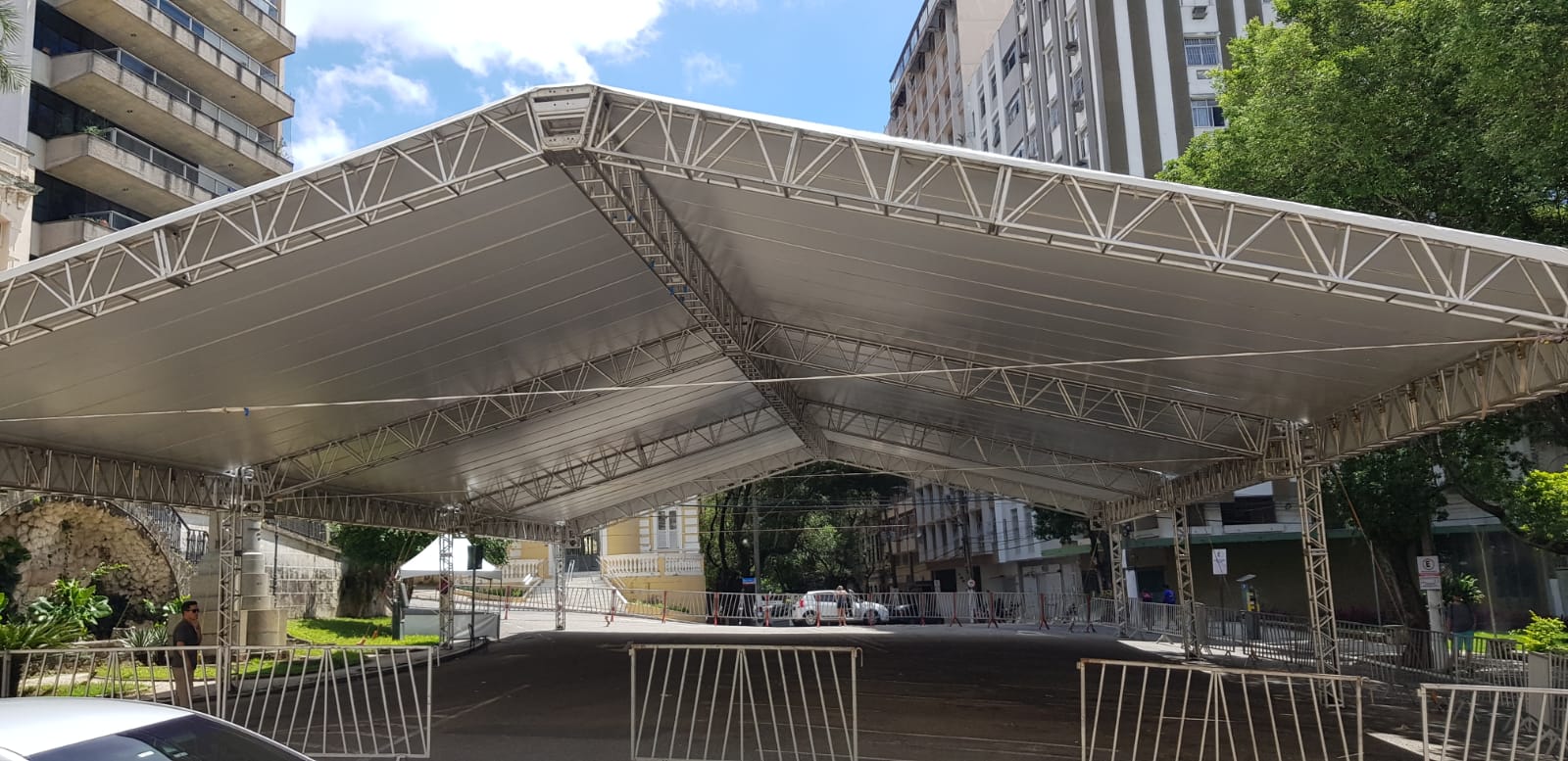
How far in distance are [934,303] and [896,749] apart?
579 cm

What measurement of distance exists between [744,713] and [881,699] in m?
2.52

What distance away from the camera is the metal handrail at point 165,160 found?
29500mm

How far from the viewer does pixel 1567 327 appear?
30.0 feet

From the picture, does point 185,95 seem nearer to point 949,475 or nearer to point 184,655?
point 949,475

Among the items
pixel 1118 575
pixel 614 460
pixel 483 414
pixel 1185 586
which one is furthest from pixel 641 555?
pixel 483 414

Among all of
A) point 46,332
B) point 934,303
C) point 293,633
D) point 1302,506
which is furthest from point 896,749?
point 293,633

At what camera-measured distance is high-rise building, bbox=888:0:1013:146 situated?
5934cm

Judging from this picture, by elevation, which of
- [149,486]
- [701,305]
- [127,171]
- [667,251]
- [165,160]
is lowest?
[149,486]

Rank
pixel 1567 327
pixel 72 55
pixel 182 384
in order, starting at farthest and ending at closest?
1. pixel 72 55
2. pixel 182 384
3. pixel 1567 327

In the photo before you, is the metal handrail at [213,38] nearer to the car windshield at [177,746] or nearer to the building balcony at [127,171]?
the building balcony at [127,171]

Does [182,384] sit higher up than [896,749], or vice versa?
[182,384]

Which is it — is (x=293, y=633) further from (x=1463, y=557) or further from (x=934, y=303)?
(x=1463, y=557)

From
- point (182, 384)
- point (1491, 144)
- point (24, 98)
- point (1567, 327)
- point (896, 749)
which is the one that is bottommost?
point (896, 749)

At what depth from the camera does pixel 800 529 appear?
157 ft
